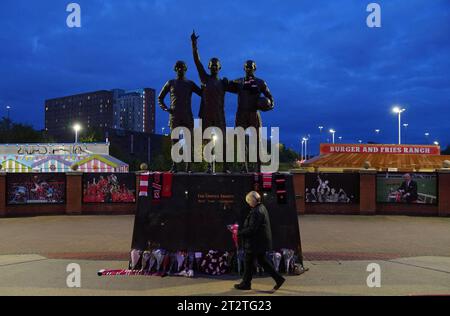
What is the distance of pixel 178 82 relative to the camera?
9266mm

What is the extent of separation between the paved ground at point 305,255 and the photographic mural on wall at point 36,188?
1.72 m

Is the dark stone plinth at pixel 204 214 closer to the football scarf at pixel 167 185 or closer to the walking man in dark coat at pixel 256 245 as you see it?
the football scarf at pixel 167 185

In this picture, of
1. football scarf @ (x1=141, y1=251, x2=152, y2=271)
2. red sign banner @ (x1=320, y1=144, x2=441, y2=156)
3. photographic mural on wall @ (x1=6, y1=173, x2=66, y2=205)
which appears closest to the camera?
football scarf @ (x1=141, y1=251, x2=152, y2=271)

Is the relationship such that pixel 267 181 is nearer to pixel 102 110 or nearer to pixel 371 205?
pixel 371 205

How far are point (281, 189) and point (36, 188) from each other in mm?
14133

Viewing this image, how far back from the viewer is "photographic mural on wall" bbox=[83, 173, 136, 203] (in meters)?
19.1

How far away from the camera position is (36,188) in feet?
61.6

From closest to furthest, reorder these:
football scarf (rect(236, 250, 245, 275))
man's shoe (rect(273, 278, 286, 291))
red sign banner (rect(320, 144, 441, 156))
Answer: man's shoe (rect(273, 278, 286, 291)), football scarf (rect(236, 250, 245, 275)), red sign banner (rect(320, 144, 441, 156))

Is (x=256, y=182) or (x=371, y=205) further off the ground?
(x=256, y=182)

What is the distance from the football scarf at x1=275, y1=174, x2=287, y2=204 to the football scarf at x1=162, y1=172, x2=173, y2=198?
223 cm

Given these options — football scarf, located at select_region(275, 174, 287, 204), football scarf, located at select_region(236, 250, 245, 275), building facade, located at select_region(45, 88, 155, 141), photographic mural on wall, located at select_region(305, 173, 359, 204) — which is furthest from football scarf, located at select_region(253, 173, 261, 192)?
building facade, located at select_region(45, 88, 155, 141)

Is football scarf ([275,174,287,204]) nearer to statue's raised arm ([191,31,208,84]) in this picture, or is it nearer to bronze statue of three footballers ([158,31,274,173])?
bronze statue of three footballers ([158,31,274,173])

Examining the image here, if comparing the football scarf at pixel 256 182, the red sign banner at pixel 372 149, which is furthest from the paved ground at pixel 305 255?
the red sign banner at pixel 372 149

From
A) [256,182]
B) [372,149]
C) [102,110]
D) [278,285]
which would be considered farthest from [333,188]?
[102,110]
